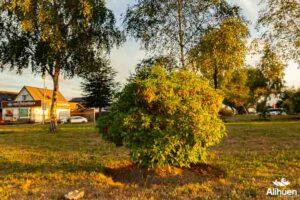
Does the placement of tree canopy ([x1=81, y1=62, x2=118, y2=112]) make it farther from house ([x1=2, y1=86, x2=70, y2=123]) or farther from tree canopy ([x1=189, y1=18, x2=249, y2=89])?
tree canopy ([x1=189, y1=18, x2=249, y2=89])

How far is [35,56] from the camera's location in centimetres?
2414

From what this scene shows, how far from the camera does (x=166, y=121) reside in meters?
7.13

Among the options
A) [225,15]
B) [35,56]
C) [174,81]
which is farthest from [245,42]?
[35,56]

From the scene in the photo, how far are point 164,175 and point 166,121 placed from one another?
1.27 m

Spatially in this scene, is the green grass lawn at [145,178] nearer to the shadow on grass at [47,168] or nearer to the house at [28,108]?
the shadow on grass at [47,168]

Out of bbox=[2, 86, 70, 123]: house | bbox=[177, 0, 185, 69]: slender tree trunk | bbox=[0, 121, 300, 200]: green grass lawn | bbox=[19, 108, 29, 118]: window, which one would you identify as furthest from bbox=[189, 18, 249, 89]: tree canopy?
bbox=[19, 108, 29, 118]: window

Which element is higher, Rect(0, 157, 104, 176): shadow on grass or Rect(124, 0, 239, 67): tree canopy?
Rect(124, 0, 239, 67): tree canopy

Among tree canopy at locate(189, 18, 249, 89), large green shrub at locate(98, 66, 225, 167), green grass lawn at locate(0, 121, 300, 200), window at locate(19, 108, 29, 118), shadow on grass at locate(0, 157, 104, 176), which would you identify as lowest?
green grass lawn at locate(0, 121, 300, 200)

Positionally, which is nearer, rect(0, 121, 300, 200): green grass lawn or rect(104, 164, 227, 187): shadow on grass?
rect(0, 121, 300, 200): green grass lawn

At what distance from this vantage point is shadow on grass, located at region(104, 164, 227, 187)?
725cm

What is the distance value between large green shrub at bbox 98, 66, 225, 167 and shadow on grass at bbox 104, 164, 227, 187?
337 mm

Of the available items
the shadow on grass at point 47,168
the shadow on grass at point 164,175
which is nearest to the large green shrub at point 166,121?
the shadow on grass at point 164,175

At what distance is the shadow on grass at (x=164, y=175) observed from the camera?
23.8ft

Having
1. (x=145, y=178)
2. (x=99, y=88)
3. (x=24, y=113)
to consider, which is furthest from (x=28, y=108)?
(x=145, y=178)
